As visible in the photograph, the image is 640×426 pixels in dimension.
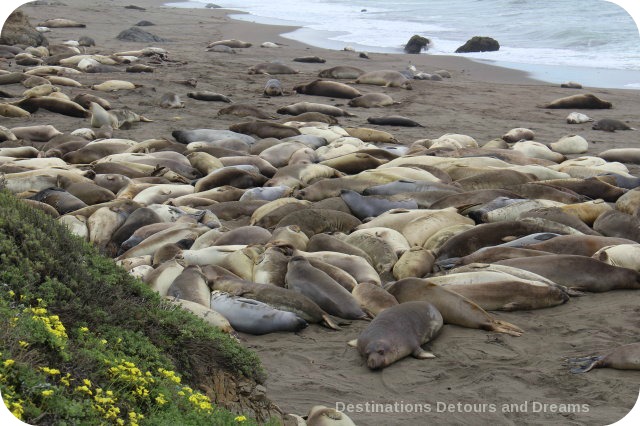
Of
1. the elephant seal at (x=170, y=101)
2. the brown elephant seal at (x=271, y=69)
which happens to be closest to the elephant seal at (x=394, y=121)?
the elephant seal at (x=170, y=101)

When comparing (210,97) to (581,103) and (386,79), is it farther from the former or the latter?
(581,103)

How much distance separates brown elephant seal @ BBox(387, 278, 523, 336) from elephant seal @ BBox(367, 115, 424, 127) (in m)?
7.13

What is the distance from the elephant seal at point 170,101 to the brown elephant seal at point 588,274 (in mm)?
8155

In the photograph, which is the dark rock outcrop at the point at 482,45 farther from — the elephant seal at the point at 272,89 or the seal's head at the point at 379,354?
the seal's head at the point at 379,354

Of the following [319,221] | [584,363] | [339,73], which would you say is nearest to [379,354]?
[584,363]

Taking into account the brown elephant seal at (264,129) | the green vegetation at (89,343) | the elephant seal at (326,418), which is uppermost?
the green vegetation at (89,343)

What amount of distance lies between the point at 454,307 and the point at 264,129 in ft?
20.5

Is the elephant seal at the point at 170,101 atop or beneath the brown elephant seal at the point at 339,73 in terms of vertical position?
atop

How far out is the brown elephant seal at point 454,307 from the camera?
5.37 m

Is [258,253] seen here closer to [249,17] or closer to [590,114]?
[590,114]

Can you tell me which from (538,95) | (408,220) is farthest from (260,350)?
(538,95)

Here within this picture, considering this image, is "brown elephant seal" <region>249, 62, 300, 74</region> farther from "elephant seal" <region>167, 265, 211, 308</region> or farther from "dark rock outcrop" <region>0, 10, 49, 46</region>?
"elephant seal" <region>167, 265, 211, 308</region>

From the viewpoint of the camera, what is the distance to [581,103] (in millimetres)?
14289

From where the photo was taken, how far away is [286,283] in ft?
19.3
